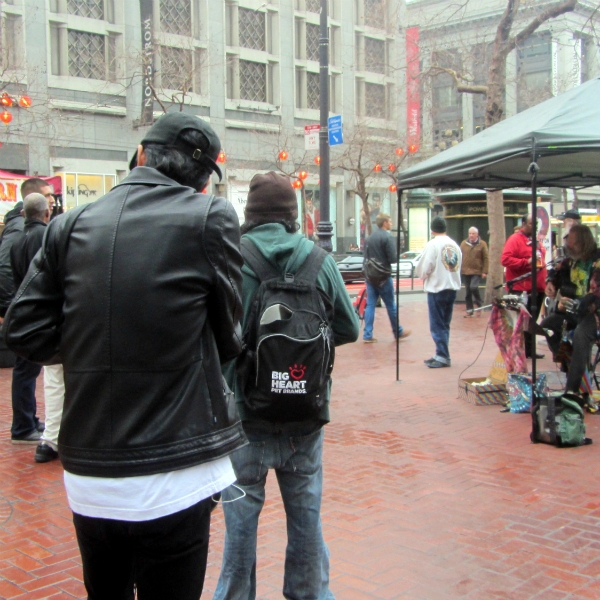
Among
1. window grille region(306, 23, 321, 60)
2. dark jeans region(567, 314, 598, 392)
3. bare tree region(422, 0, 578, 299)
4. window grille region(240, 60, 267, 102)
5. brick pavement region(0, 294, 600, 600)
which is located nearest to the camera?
brick pavement region(0, 294, 600, 600)

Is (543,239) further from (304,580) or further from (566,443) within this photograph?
(304,580)

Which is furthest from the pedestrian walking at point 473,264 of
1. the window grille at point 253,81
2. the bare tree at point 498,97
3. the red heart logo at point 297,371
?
the window grille at point 253,81

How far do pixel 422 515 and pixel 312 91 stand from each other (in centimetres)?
3972

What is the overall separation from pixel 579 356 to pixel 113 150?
29824mm

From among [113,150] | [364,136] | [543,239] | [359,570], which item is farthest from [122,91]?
[359,570]

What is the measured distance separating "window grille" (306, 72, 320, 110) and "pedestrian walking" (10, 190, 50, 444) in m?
37.2

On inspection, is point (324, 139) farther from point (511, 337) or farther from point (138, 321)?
point (138, 321)

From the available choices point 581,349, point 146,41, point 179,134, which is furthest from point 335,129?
point 146,41

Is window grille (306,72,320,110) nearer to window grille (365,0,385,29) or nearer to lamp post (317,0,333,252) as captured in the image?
window grille (365,0,385,29)

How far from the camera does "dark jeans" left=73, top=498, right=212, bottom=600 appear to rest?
2.00m

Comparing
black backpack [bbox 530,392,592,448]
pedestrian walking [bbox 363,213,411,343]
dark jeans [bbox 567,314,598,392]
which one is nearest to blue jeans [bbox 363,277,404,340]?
pedestrian walking [bbox 363,213,411,343]

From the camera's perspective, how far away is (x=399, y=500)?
16.0ft

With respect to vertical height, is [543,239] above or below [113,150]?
below

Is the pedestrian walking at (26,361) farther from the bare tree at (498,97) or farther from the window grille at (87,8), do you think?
the window grille at (87,8)
